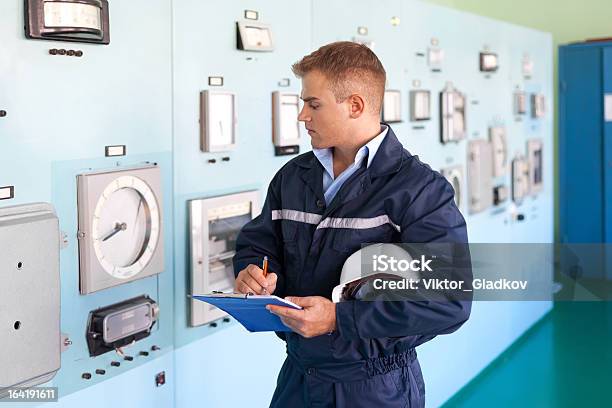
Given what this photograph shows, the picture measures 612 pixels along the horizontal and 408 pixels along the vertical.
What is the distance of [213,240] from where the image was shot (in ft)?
9.13

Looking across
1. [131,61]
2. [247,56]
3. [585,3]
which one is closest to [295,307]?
[131,61]

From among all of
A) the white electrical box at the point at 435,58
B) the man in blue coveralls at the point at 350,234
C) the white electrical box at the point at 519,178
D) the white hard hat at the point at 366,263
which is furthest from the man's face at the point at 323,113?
the white electrical box at the point at 519,178

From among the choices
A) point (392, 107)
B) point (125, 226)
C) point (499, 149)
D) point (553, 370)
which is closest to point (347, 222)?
point (125, 226)

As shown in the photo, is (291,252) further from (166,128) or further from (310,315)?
(166,128)

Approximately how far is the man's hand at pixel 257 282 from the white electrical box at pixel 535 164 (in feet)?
13.2

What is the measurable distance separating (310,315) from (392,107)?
6.94 feet

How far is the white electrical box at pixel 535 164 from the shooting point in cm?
576

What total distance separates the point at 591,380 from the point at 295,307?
142 inches

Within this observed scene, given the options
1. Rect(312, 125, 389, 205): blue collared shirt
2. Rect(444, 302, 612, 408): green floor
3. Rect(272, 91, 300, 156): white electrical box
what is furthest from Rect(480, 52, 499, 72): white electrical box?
Rect(312, 125, 389, 205): blue collared shirt

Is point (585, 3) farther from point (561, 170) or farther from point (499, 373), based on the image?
point (499, 373)

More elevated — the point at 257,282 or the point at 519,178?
the point at 519,178

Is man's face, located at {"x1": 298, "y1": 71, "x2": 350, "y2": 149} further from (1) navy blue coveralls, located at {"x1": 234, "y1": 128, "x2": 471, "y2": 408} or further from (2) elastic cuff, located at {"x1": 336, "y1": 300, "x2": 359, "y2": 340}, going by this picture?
(2) elastic cuff, located at {"x1": 336, "y1": 300, "x2": 359, "y2": 340}

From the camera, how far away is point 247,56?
289 cm

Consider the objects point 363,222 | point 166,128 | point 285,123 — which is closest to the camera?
point 363,222
